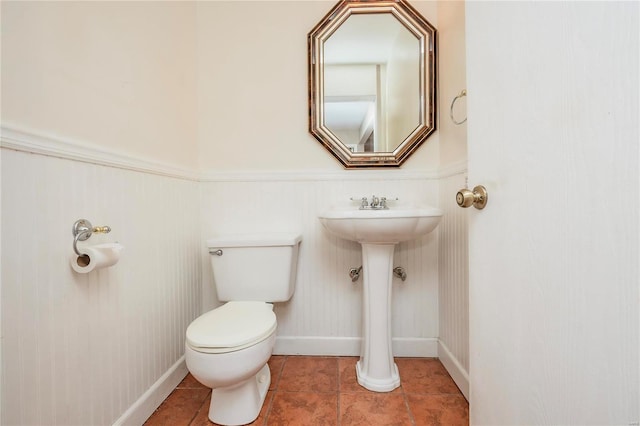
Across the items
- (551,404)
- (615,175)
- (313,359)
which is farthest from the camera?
(313,359)

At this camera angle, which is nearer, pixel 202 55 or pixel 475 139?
pixel 475 139

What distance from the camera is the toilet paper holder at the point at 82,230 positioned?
803mm

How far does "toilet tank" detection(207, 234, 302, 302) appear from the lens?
1378mm

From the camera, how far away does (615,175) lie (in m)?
0.36

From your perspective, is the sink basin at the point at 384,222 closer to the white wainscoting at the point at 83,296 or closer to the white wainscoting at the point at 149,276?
the white wainscoting at the point at 149,276

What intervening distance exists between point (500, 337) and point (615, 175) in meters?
0.39

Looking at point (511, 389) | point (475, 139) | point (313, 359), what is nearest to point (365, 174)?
point (475, 139)

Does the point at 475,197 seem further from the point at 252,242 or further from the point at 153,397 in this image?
the point at 153,397

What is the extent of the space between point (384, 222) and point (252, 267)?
0.68 metres

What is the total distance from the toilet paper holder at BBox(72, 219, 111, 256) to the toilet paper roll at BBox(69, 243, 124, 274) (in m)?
0.02

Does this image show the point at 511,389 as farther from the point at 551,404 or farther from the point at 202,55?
the point at 202,55

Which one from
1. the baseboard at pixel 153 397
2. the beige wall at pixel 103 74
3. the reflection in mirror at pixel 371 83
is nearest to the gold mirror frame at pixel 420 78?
the reflection in mirror at pixel 371 83

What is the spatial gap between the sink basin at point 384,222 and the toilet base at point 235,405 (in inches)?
27.8

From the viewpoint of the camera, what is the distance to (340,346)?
1.58 m
